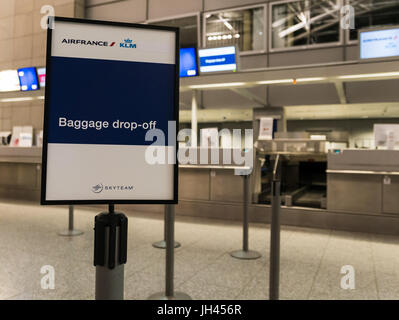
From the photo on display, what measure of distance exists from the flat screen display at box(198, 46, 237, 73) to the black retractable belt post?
624 cm

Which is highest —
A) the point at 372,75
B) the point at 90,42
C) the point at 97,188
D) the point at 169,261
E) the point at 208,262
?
the point at 372,75

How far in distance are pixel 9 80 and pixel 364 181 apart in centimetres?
980

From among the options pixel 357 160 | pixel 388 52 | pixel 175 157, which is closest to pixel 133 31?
pixel 175 157

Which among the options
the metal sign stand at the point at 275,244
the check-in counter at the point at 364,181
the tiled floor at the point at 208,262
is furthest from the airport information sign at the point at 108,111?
the check-in counter at the point at 364,181

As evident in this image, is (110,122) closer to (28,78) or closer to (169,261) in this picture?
(169,261)

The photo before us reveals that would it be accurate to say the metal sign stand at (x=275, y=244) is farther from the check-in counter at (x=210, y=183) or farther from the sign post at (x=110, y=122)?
the check-in counter at (x=210, y=183)

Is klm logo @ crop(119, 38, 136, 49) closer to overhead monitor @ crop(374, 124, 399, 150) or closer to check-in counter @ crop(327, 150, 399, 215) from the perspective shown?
check-in counter @ crop(327, 150, 399, 215)

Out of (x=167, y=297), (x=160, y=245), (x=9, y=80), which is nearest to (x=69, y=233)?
(x=160, y=245)

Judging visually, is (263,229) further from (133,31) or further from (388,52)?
Answer: (133,31)

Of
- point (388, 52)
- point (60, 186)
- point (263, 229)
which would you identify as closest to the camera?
point (60, 186)

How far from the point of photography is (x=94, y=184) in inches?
43.5

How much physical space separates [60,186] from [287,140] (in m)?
5.72

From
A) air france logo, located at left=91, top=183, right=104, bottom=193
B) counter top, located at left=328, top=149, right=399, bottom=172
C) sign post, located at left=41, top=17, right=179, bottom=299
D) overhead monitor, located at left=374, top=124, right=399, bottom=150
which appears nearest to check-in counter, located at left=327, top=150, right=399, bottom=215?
counter top, located at left=328, top=149, right=399, bottom=172

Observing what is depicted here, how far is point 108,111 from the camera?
1.11m
